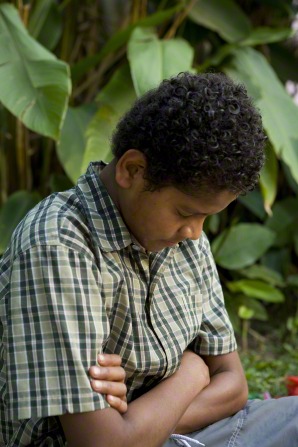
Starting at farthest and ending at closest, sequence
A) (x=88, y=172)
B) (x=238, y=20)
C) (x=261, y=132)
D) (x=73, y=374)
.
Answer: (x=238, y=20)
(x=88, y=172)
(x=261, y=132)
(x=73, y=374)

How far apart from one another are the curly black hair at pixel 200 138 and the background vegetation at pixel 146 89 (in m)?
1.28

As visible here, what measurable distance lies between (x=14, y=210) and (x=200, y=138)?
226 cm

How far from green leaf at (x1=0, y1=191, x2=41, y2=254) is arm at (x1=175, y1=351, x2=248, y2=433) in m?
1.69

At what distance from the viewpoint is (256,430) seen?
222 centimetres

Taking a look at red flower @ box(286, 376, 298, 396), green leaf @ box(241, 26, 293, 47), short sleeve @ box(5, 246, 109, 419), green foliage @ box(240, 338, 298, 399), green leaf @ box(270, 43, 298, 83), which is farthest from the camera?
green leaf @ box(270, 43, 298, 83)

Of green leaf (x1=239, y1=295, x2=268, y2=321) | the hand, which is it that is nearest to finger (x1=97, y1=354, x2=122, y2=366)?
the hand

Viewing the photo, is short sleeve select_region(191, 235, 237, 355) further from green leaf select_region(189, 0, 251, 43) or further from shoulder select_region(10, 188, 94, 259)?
green leaf select_region(189, 0, 251, 43)

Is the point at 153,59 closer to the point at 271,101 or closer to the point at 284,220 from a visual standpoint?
the point at 271,101

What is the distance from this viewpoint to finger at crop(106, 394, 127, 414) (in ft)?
6.02

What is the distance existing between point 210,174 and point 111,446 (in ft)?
1.96

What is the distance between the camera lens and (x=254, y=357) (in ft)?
13.7

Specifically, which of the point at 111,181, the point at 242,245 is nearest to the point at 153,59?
the point at 242,245

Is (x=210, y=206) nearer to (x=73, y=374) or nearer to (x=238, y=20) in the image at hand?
(x=73, y=374)

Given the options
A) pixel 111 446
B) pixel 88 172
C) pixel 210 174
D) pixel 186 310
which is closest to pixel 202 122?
pixel 210 174
